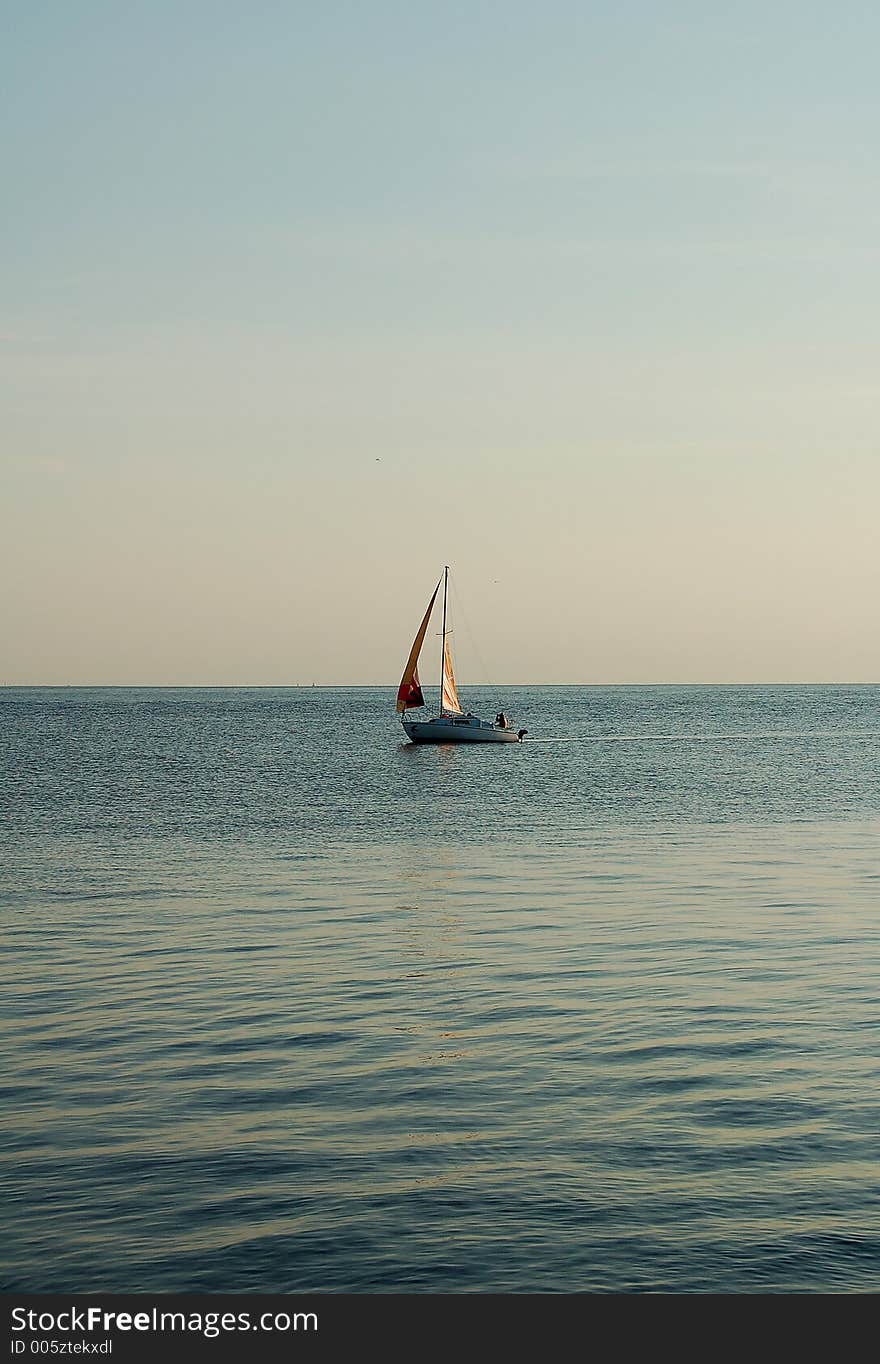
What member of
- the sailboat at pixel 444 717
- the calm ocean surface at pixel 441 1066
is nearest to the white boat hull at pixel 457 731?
the sailboat at pixel 444 717

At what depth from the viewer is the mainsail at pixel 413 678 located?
105812mm

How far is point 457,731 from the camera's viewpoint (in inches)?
4341

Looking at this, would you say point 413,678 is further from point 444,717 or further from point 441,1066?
point 441,1066

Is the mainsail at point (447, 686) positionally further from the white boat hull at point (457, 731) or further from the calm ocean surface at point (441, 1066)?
the calm ocean surface at point (441, 1066)

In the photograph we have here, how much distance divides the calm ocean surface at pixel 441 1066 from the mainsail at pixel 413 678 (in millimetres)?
59940

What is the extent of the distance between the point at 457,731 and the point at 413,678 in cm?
642

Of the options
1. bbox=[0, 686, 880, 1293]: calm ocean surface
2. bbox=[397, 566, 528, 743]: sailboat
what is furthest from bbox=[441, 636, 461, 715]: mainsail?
bbox=[0, 686, 880, 1293]: calm ocean surface

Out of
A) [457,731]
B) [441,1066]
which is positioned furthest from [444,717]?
[441,1066]

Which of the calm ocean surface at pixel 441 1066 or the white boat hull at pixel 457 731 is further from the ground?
the white boat hull at pixel 457 731

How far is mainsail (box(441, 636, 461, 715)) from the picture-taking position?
10725cm

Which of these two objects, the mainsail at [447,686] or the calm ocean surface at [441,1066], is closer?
the calm ocean surface at [441,1066]
